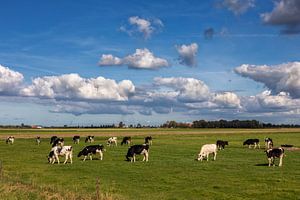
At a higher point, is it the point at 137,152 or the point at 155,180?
the point at 137,152

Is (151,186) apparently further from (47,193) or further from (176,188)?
(47,193)

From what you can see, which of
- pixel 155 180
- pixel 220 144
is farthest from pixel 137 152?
pixel 220 144

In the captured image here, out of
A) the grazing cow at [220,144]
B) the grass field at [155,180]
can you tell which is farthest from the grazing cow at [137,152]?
the grazing cow at [220,144]

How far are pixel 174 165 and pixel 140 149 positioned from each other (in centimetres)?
613

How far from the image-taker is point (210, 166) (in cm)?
3359

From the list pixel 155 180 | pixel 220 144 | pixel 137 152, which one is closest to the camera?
pixel 155 180

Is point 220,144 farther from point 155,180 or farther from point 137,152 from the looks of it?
point 155,180

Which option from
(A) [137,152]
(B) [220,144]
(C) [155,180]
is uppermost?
(B) [220,144]

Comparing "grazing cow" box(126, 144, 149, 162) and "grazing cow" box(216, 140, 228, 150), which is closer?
"grazing cow" box(126, 144, 149, 162)

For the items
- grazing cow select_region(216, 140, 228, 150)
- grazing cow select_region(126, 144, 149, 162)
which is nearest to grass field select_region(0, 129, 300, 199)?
grazing cow select_region(126, 144, 149, 162)

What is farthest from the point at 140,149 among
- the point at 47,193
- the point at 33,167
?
the point at 47,193

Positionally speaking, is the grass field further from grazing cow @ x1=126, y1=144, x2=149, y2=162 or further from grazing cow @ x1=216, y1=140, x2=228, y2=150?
grazing cow @ x1=216, y1=140, x2=228, y2=150

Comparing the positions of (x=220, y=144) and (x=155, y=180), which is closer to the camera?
(x=155, y=180)

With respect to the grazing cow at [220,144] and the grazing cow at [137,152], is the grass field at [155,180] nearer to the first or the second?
the grazing cow at [137,152]
